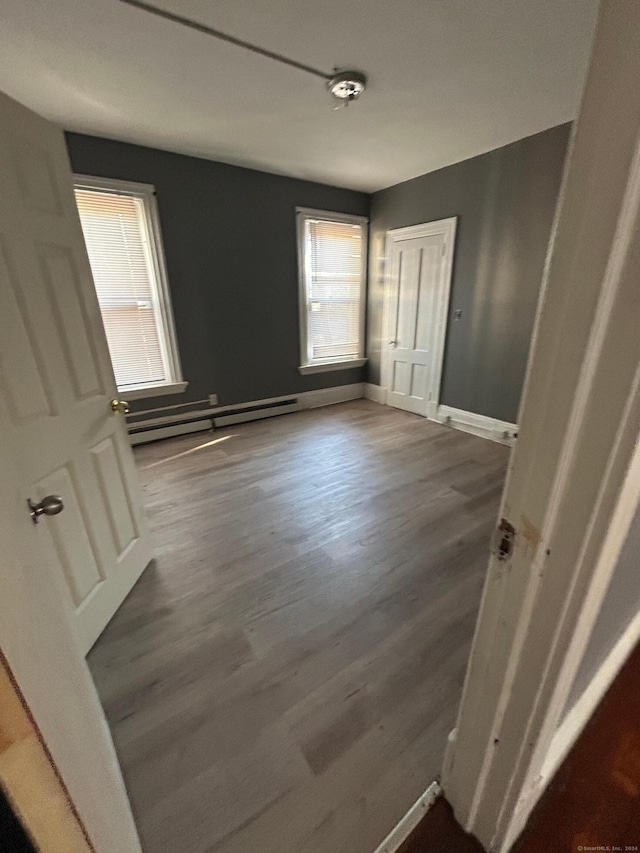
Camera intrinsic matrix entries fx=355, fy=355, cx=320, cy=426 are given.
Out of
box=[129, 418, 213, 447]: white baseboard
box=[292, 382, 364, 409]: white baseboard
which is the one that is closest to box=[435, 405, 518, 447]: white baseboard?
box=[292, 382, 364, 409]: white baseboard

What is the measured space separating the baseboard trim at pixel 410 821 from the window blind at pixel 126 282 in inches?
135

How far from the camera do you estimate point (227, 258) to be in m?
3.56

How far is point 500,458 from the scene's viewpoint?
3.16 meters

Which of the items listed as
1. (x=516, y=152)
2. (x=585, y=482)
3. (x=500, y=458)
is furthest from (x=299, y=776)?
(x=516, y=152)

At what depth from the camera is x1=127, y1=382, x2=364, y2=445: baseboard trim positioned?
3521 mm

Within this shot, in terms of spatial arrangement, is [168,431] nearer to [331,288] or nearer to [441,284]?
[331,288]

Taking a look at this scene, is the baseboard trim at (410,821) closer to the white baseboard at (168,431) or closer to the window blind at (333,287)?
the white baseboard at (168,431)

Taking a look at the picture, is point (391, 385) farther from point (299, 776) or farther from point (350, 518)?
point (299, 776)

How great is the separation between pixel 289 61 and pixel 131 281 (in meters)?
2.10

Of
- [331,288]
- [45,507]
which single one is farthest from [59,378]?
[331,288]

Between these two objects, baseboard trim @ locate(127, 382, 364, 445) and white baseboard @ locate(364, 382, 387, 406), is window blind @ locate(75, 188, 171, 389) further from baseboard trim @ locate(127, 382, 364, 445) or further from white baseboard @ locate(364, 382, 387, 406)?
white baseboard @ locate(364, 382, 387, 406)

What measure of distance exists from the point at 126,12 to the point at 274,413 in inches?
128

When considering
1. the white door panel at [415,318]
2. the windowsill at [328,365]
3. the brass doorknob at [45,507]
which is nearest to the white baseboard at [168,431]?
the windowsill at [328,365]

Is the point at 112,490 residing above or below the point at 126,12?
below
